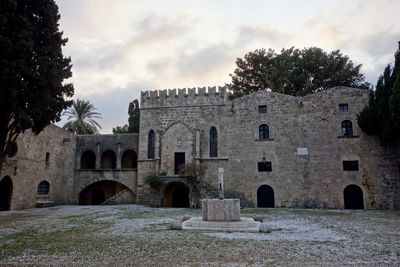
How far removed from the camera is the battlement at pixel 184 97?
22469mm

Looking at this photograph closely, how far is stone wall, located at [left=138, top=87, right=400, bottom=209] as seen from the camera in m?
19.5

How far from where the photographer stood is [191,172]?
66.4ft

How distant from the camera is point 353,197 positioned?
1955 cm

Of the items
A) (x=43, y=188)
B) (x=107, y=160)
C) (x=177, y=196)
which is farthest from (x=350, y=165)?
(x=43, y=188)

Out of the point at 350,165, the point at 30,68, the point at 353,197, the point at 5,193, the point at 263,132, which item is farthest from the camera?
the point at 263,132

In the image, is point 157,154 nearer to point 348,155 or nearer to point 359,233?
point 348,155

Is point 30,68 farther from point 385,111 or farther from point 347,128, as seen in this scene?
point 347,128

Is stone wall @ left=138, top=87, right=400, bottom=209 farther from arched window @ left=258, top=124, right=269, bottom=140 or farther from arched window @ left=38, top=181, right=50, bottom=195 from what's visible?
arched window @ left=38, top=181, right=50, bottom=195

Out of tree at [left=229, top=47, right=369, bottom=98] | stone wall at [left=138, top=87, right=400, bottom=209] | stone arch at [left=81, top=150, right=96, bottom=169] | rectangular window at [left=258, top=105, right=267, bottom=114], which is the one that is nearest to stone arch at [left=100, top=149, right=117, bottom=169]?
stone arch at [left=81, top=150, right=96, bottom=169]

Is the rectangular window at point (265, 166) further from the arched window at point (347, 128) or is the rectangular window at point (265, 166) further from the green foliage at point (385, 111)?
the green foliage at point (385, 111)

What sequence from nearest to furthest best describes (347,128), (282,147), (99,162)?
(347,128), (282,147), (99,162)

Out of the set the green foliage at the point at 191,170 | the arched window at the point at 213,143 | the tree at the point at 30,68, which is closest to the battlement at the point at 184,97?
the arched window at the point at 213,143

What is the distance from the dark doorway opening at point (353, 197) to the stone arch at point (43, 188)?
20635 millimetres

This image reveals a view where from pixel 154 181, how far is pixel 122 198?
4.39m
